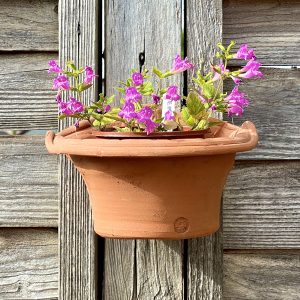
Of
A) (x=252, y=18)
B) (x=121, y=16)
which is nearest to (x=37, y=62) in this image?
(x=121, y=16)

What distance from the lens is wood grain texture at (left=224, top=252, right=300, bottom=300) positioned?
1257 mm

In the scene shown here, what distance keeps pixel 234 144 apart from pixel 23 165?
0.55m

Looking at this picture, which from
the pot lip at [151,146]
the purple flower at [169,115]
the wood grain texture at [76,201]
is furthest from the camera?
the wood grain texture at [76,201]

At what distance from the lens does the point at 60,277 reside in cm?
120

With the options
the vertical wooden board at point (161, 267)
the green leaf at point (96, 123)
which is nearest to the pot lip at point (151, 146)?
the green leaf at point (96, 123)

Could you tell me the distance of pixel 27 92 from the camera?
1242 millimetres

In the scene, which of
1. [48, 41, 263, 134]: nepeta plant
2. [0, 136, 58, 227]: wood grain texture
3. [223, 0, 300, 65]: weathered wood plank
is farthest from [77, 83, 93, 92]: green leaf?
[223, 0, 300, 65]: weathered wood plank

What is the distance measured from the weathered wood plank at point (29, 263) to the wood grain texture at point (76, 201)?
0.08 metres

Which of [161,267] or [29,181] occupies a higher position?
[29,181]

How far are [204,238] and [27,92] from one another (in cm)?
54

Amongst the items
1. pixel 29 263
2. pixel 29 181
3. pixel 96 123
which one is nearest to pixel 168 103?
pixel 96 123

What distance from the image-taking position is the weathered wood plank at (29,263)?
1260 mm

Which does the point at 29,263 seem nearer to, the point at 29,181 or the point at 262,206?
the point at 29,181

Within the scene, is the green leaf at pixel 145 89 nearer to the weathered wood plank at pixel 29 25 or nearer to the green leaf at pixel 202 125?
the green leaf at pixel 202 125
